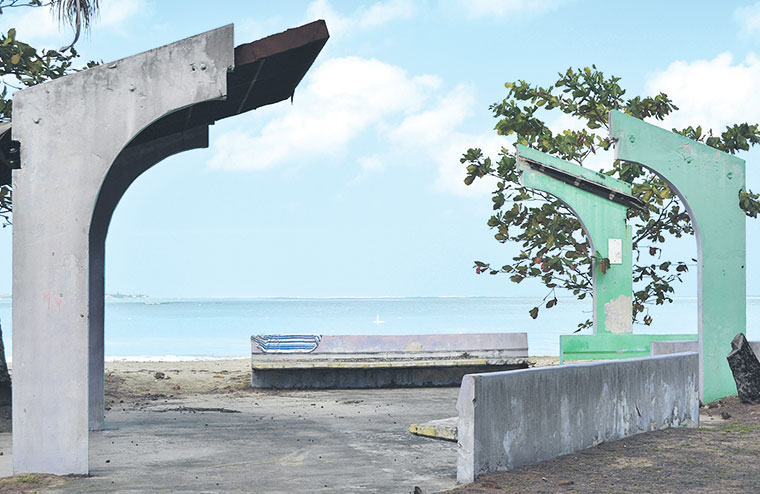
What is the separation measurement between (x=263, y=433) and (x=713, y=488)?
5396 mm

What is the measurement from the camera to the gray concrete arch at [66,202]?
8164 millimetres

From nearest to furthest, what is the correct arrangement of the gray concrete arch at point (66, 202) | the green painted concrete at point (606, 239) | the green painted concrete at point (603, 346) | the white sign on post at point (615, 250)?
the gray concrete arch at point (66, 202), the green painted concrete at point (603, 346), the green painted concrete at point (606, 239), the white sign on post at point (615, 250)

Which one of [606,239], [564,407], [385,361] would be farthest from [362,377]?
[564,407]

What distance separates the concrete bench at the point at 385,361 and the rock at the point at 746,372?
5838mm

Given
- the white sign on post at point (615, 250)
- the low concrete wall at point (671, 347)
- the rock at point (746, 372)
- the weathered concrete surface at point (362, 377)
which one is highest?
the white sign on post at point (615, 250)

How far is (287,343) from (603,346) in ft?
19.5

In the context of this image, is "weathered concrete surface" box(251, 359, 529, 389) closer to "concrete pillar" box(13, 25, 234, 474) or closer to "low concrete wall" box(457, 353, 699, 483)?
"low concrete wall" box(457, 353, 699, 483)

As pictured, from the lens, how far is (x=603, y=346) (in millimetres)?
16453

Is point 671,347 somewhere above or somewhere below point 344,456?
above

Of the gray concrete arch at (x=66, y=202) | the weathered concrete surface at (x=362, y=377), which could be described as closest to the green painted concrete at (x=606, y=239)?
the weathered concrete surface at (x=362, y=377)

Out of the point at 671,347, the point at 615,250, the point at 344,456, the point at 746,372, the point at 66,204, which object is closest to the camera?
the point at 66,204

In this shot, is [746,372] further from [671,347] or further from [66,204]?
[66,204]

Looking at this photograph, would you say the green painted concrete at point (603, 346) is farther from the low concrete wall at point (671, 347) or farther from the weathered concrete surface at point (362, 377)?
the weathered concrete surface at point (362, 377)

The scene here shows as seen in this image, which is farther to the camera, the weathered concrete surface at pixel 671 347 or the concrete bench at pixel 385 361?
the concrete bench at pixel 385 361
